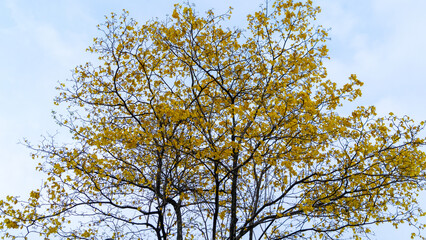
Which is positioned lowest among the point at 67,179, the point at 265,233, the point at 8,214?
the point at 265,233

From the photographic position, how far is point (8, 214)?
8.76 m

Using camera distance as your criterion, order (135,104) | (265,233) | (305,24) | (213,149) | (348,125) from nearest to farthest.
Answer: (213,149) < (348,125) < (265,233) < (305,24) < (135,104)

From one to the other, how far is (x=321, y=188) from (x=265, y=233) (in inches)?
69.4

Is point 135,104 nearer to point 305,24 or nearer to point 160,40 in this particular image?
point 160,40

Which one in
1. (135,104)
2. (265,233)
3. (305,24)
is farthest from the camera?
(135,104)

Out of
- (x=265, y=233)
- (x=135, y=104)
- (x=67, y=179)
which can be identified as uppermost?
(x=135, y=104)

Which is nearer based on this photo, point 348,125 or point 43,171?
point 348,125

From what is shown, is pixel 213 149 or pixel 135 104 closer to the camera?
pixel 213 149

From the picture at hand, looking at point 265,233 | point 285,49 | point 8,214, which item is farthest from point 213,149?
point 8,214

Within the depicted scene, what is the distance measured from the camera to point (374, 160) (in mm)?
8156

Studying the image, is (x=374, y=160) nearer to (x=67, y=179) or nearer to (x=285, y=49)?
(x=285, y=49)

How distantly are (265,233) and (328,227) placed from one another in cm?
157

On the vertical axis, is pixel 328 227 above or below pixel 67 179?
below

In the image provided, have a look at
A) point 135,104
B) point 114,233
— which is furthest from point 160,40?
point 114,233
